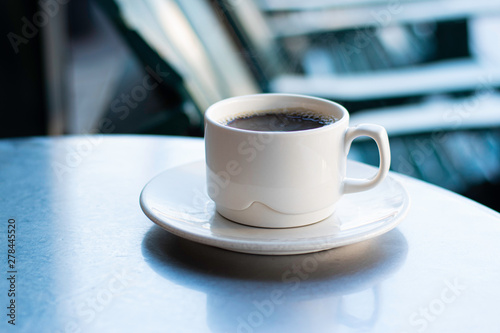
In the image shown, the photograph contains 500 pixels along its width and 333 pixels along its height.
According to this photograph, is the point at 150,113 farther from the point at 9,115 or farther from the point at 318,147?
the point at 318,147

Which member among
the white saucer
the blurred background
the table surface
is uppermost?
the white saucer

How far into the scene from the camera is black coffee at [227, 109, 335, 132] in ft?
1.80

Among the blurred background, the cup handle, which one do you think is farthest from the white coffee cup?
the blurred background

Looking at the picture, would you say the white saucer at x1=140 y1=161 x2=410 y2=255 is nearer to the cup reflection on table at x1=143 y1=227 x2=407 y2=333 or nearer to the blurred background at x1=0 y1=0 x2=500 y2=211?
the cup reflection on table at x1=143 y1=227 x2=407 y2=333

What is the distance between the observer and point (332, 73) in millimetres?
1748

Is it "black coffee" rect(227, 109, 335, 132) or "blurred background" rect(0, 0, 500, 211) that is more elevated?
"black coffee" rect(227, 109, 335, 132)

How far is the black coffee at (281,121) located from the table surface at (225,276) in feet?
0.40

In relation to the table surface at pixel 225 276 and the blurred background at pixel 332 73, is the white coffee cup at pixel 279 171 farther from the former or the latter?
the blurred background at pixel 332 73

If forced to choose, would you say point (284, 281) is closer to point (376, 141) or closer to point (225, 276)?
point (225, 276)

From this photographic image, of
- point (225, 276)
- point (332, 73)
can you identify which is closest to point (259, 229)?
point (225, 276)

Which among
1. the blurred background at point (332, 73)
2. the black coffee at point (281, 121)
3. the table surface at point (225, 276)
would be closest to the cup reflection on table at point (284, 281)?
the table surface at point (225, 276)

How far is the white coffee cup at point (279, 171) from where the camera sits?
484 millimetres

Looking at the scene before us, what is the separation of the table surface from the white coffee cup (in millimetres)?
38

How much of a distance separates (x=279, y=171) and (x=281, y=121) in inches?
3.7
